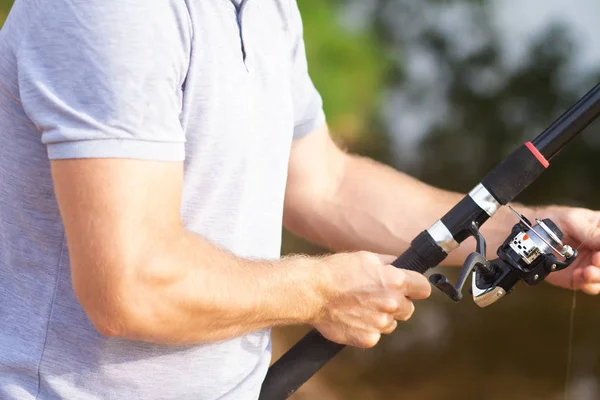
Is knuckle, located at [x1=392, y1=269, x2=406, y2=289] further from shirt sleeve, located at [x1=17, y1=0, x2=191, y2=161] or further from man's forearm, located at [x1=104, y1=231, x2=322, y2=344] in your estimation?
shirt sleeve, located at [x1=17, y1=0, x2=191, y2=161]

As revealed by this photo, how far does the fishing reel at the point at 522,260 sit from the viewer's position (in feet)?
5.57

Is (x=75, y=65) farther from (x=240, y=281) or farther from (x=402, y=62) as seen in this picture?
(x=402, y=62)

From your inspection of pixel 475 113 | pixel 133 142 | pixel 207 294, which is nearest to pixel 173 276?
pixel 207 294

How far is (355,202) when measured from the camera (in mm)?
2176

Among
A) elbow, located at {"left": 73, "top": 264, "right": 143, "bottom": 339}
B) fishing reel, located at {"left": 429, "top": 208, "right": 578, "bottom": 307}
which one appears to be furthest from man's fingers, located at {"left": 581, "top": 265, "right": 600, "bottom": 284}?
elbow, located at {"left": 73, "top": 264, "right": 143, "bottom": 339}

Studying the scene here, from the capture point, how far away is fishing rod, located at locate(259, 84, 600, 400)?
1698 mm

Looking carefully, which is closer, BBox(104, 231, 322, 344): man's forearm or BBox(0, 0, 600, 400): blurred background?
BBox(104, 231, 322, 344): man's forearm

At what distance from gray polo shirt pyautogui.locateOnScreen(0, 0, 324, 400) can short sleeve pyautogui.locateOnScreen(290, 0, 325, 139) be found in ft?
0.54

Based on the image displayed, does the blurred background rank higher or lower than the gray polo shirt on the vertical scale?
lower

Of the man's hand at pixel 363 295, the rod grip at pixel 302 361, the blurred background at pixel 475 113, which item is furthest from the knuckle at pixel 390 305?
the blurred background at pixel 475 113

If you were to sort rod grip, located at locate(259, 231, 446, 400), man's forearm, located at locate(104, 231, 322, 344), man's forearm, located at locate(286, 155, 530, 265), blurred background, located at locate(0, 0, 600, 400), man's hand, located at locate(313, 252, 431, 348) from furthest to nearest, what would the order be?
blurred background, located at locate(0, 0, 600, 400), man's forearm, located at locate(286, 155, 530, 265), rod grip, located at locate(259, 231, 446, 400), man's hand, located at locate(313, 252, 431, 348), man's forearm, located at locate(104, 231, 322, 344)

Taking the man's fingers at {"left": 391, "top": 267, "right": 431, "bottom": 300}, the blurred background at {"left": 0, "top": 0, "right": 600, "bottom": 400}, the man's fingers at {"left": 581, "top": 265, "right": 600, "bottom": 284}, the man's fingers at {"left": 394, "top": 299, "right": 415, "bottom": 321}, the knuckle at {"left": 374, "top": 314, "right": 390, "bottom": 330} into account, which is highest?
the man's fingers at {"left": 581, "top": 265, "right": 600, "bottom": 284}

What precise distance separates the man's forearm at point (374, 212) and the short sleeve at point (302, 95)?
0.17 m

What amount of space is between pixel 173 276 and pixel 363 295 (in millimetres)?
438
